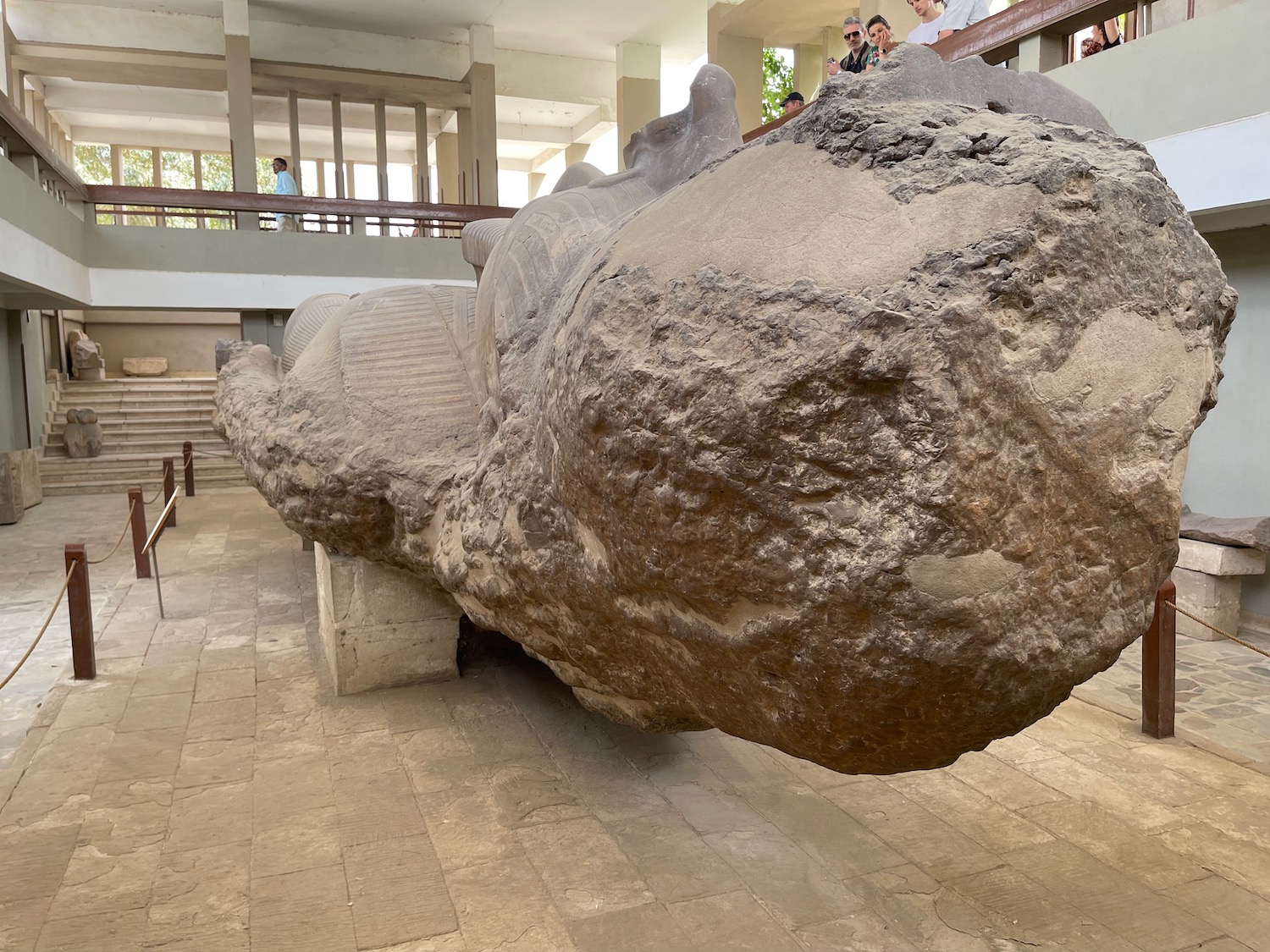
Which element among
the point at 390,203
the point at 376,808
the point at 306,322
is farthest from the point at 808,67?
the point at 376,808

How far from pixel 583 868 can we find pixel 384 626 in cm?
166

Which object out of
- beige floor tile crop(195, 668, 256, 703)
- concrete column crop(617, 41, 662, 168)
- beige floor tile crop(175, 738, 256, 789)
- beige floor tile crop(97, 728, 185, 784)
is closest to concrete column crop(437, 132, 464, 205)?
concrete column crop(617, 41, 662, 168)

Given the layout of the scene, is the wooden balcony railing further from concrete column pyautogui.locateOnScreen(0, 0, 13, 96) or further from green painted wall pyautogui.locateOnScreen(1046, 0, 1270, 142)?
green painted wall pyautogui.locateOnScreen(1046, 0, 1270, 142)

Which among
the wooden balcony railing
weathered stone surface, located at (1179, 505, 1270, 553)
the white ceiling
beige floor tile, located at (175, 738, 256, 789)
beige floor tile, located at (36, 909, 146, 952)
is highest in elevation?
the white ceiling

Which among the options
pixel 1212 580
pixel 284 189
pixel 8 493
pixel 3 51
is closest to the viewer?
pixel 1212 580

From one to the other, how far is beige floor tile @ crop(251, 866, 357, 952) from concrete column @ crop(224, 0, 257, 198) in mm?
11748

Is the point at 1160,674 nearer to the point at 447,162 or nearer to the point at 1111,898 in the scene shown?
the point at 1111,898

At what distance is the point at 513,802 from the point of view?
120 inches

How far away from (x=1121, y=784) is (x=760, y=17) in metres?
10.6

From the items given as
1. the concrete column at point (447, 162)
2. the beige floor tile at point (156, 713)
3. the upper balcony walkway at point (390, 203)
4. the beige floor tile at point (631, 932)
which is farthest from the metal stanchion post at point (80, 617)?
the concrete column at point (447, 162)

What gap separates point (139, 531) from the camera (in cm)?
625

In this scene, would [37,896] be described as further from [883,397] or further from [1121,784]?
[1121,784]

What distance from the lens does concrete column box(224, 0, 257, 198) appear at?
→ 41.0ft

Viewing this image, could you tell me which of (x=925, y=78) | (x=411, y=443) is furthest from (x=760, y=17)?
(x=925, y=78)
